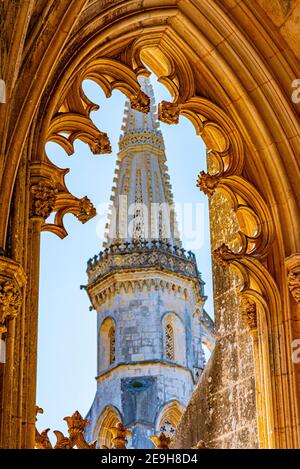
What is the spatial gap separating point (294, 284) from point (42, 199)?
2679 mm

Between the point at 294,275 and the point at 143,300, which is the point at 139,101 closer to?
the point at 294,275

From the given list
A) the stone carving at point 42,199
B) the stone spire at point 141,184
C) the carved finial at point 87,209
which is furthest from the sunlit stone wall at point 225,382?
the stone spire at point 141,184

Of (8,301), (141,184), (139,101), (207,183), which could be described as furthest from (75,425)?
(141,184)

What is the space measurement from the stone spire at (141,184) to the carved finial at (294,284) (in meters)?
45.0

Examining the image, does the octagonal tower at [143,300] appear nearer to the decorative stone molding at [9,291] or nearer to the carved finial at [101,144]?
the carved finial at [101,144]

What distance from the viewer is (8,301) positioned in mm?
9781

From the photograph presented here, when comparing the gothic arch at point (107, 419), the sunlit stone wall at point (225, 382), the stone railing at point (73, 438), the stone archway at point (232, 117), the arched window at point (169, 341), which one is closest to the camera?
the stone railing at point (73, 438)

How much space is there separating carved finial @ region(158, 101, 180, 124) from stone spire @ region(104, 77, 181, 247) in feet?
145

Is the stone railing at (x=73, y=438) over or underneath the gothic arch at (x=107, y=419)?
underneath

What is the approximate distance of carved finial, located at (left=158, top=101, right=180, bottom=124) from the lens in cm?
1284

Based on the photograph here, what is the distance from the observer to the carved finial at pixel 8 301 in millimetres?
9750

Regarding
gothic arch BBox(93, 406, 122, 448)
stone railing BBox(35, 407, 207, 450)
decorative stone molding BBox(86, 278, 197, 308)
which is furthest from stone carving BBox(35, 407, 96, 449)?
decorative stone molding BBox(86, 278, 197, 308)

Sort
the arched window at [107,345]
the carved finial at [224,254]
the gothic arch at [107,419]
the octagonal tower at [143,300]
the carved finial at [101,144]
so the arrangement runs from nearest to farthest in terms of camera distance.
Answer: the carved finial at [101,144] → the carved finial at [224,254] → the gothic arch at [107,419] → the octagonal tower at [143,300] → the arched window at [107,345]

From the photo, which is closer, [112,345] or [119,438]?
[119,438]
